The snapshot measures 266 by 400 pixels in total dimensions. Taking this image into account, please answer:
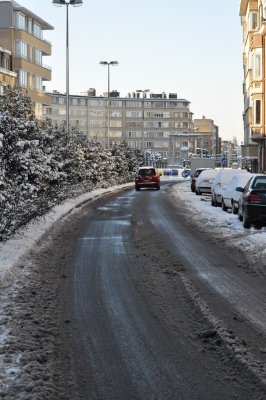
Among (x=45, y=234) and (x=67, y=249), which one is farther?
(x=45, y=234)

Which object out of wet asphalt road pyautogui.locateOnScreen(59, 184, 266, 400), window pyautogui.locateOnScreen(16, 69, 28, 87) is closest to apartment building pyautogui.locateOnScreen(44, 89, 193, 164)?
window pyautogui.locateOnScreen(16, 69, 28, 87)

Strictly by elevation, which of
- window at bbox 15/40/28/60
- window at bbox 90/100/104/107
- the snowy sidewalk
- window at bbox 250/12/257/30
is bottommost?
the snowy sidewalk

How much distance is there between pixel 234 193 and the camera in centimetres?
2281

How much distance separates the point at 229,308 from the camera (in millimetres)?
7875

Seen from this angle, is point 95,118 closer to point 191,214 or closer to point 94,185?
point 94,185

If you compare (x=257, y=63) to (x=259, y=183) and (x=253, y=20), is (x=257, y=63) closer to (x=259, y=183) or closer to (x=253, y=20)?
(x=253, y=20)

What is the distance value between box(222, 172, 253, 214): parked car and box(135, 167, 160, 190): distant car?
73.6 feet

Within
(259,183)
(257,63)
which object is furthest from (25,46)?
(259,183)

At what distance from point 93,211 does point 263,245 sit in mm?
12282

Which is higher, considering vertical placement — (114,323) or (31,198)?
(31,198)

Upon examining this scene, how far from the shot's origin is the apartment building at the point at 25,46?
5494 centimetres

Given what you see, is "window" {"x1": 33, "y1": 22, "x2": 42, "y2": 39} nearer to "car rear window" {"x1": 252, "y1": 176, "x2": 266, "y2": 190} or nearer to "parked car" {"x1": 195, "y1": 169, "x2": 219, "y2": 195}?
"parked car" {"x1": 195, "y1": 169, "x2": 219, "y2": 195}

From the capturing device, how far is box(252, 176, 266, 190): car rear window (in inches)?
714

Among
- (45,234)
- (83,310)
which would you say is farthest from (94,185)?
(83,310)
